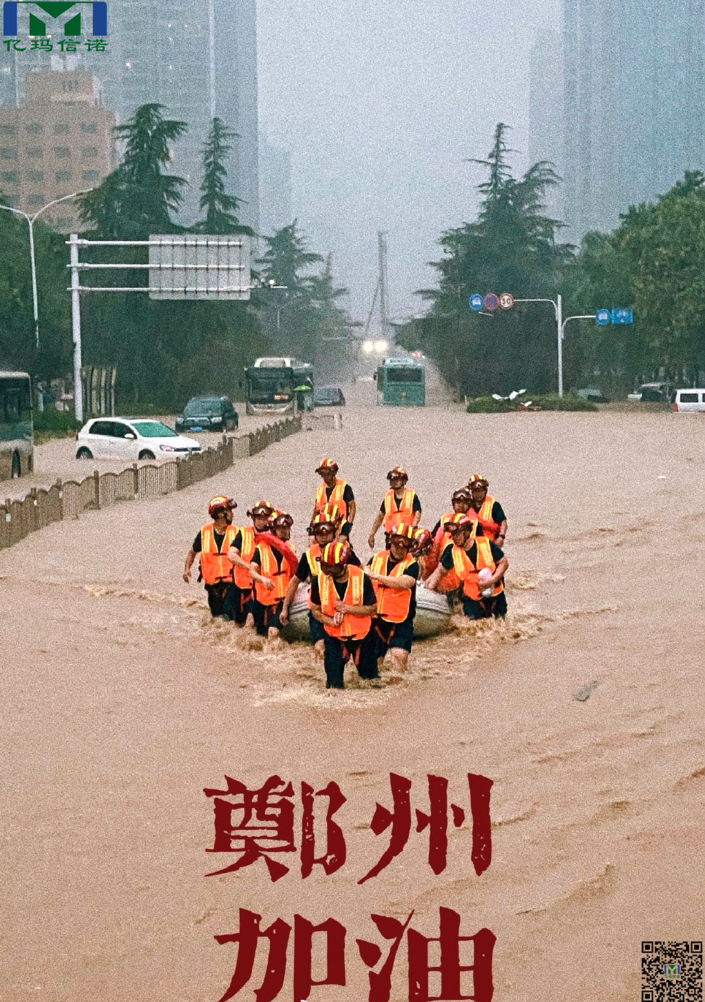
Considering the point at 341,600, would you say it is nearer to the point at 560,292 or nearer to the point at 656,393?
the point at 656,393

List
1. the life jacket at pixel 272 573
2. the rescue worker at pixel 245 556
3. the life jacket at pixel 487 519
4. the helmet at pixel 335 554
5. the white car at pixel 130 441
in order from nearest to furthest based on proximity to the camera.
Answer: the helmet at pixel 335 554 → the rescue worker at pixel 245 556 → the life jacket at pixel 272 573 → the life jacket at pixel 487 519 → the white car at pixel 130 441

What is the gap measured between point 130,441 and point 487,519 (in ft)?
88.7

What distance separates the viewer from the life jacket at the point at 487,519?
15.1 m

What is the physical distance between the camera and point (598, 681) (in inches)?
519

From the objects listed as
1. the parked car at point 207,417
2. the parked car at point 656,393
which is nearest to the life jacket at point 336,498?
the parked car at point 207,417

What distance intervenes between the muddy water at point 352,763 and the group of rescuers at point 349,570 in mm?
354

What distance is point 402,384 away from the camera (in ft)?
296

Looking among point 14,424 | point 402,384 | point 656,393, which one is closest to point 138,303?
point 402,384

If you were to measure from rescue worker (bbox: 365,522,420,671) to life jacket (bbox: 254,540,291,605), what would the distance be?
1.55 m

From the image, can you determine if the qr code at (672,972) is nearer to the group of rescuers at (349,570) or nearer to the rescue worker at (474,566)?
the group of rescuers at (349,570)

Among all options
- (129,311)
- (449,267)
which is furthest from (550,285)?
(129,311)

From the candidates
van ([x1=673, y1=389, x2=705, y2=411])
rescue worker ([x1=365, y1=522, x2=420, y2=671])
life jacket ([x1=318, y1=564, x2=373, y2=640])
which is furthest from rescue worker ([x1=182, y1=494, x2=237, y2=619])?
van ([x1=673, y1=389, x2=705, y2=411])

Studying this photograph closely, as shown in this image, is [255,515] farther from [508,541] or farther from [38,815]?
[508,541]

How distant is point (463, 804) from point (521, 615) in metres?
6.72
